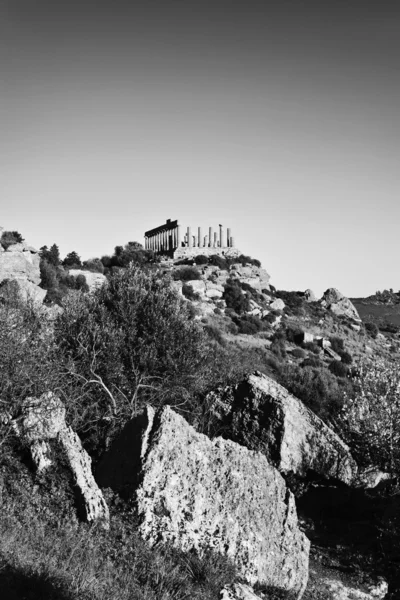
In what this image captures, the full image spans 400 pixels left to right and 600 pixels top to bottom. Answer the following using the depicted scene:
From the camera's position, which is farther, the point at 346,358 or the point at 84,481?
the point at 346,358

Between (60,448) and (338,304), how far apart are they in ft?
268

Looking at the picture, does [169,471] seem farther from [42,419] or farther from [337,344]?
[337,344]

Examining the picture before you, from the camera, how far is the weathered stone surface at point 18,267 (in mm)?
44447

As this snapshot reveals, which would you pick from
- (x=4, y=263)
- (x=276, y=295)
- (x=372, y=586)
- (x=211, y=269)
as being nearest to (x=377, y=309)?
(x=276, y=295)

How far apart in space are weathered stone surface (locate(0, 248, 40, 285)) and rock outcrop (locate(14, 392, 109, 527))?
34.3 meters

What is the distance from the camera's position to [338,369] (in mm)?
51562

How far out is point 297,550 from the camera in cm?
981

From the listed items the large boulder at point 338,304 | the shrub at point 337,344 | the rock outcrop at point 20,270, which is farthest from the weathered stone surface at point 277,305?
the rock outcrop at point 20,270

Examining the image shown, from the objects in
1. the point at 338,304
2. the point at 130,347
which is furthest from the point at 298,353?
the point at 130,347

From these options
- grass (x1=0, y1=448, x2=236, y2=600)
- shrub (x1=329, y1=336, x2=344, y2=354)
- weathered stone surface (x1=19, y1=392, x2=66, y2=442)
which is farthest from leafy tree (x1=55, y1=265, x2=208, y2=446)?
shrub (x1=329, y1=336, x2=344, y2=354)

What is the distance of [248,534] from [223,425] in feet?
19.7

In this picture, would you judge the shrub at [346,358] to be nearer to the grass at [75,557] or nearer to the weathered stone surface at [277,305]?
the weathered stone surface at [277,305]

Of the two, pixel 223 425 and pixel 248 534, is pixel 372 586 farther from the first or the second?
pixel 223 425

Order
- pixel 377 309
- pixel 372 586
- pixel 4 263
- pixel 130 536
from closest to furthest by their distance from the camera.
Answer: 1. pixel 130 536
2. pixel 372 586
3. pixel 4 263
4. pixel 377 309
